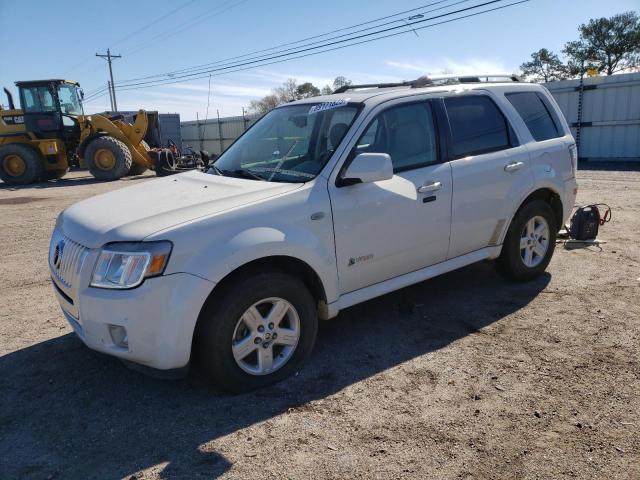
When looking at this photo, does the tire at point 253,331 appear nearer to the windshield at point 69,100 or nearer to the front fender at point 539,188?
the front fender at point 539,188

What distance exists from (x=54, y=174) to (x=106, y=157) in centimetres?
311

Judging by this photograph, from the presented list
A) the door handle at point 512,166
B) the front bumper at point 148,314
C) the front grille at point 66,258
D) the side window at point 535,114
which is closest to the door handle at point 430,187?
the door handle at point 512,166

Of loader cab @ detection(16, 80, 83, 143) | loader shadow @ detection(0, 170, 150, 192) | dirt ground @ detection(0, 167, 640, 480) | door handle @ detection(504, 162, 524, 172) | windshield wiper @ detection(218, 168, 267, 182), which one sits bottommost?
dirt ground @ detection(0, 167, 640, 480)

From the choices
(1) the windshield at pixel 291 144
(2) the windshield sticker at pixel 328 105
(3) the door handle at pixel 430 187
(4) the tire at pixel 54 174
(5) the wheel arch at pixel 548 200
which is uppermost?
(2) the windshield sticker at pixel 328 105

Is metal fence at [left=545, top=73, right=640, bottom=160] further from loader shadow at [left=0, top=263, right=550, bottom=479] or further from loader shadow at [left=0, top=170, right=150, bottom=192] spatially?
loader shadow at [left=0, top=170, right=150, bottom=192]

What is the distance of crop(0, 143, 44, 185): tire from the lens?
56.6ft

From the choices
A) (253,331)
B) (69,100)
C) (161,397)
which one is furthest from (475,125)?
(69,100)

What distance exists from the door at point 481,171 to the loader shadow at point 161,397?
743 millimetres

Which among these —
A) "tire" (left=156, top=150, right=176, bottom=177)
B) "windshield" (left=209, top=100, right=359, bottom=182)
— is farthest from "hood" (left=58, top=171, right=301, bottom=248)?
"tire" (left=156, top=150, right=176, bottom=177)

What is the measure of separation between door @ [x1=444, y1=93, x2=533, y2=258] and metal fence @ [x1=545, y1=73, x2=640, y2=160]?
508 inches

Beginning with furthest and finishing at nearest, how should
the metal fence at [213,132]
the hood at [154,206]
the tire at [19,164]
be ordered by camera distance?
the metal fence at [213,132]
the tire at [19,164]
the hood at [154,206]

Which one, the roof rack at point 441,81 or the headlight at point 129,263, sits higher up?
the roof rack at point 441,81

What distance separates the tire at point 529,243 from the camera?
15.7 ft

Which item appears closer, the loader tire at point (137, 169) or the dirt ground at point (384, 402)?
the dirt ground at point (384, 402)
